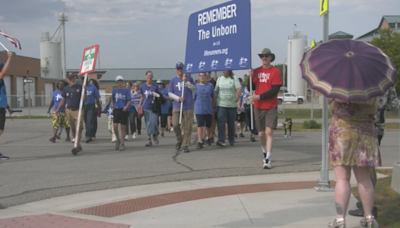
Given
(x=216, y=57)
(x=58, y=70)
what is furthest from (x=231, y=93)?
(x=58, y=70)

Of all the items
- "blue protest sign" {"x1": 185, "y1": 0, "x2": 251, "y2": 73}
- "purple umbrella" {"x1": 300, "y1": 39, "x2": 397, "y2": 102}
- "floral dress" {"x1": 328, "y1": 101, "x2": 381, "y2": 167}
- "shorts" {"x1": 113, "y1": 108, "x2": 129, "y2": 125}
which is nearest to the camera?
"purple umbrella" {"x1": 300, "y1": 39, "x2": 397, "y2": 102}

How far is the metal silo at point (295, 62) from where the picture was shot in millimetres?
77062

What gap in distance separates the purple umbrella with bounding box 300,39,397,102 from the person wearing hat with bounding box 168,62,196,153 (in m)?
6.44

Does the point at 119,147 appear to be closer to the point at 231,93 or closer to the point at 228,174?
the point at 231,93

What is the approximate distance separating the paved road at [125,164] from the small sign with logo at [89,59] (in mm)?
1950

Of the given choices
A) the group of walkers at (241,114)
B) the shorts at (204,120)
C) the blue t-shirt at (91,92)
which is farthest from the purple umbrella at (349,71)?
the blue t-shirt at (91,92)

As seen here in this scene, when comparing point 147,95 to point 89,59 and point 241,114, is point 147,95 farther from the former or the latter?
point 241,114

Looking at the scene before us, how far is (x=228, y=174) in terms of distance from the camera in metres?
8.14

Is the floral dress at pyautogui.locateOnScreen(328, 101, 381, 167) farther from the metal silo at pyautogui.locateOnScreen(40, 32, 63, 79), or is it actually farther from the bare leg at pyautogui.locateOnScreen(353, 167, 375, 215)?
the metal silo at pyautogui.locateOnScreen(40, 32, 63, 79)

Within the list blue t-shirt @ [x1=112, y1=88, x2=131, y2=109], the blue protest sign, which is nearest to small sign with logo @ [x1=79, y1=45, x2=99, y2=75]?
blue t-shirt @ [x1=112, y1=88, x2=131, y2=109]

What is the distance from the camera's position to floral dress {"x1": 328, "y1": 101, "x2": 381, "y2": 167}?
457 centimetres

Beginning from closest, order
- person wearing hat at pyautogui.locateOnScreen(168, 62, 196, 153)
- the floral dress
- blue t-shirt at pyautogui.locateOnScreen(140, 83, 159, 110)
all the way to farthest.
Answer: the floral dress
person wearing hat at pyautogui.locateOnScreen(168, 62, 196, 153)
blue t-shirt at pyautogui.locateOnScreen(140, 83, 159, 110)

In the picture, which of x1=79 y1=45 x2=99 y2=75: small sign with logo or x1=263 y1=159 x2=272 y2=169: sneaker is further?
x1=79 y1=45 x2=99 y2=75: small sign with logo

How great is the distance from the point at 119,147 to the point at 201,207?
251 inches
